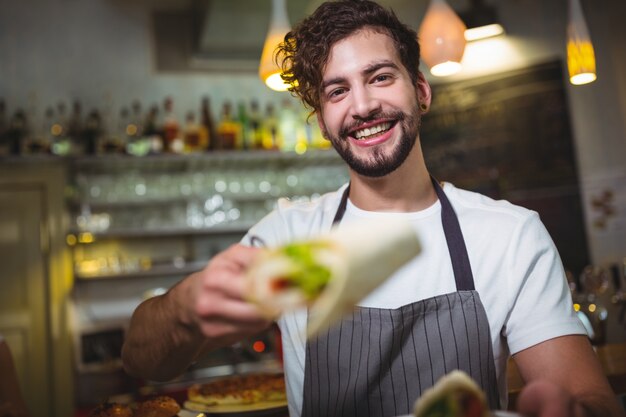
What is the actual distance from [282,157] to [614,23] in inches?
91.1

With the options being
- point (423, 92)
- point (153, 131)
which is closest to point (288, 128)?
point (153, 131)

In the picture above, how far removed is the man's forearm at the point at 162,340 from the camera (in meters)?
1.02

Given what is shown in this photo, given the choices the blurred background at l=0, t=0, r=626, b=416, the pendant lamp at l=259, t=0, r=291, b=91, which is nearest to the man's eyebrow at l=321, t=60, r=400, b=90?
the pendant lamp at l=259, t=0, r=291, b=91

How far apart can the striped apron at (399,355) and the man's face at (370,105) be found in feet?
1.09

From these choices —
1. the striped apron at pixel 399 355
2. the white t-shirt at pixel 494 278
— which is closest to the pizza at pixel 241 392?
the white t-shirt at pixel 494 278

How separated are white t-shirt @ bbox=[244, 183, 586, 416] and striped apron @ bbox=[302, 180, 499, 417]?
5 centimetres

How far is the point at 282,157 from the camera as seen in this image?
14.1ft

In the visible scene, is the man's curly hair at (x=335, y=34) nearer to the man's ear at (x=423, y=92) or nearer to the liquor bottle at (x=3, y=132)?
the man's ear at (x=423, y=92)

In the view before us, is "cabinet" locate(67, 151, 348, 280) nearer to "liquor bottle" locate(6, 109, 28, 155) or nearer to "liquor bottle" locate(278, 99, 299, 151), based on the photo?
"liquor bottle" locate(278, 99, 299, 151)

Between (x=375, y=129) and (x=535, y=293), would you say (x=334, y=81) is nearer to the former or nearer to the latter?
(x=375, y=129)

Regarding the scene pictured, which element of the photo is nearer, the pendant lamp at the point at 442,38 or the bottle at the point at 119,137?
the pendant lamp at the point at 442,38

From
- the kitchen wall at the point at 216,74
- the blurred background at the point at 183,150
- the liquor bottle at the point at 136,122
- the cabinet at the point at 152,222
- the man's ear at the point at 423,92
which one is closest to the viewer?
the man's ear at the point at 423,92

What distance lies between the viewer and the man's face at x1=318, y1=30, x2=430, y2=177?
1365 millimetres

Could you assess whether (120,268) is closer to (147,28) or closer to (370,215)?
(147,28)
